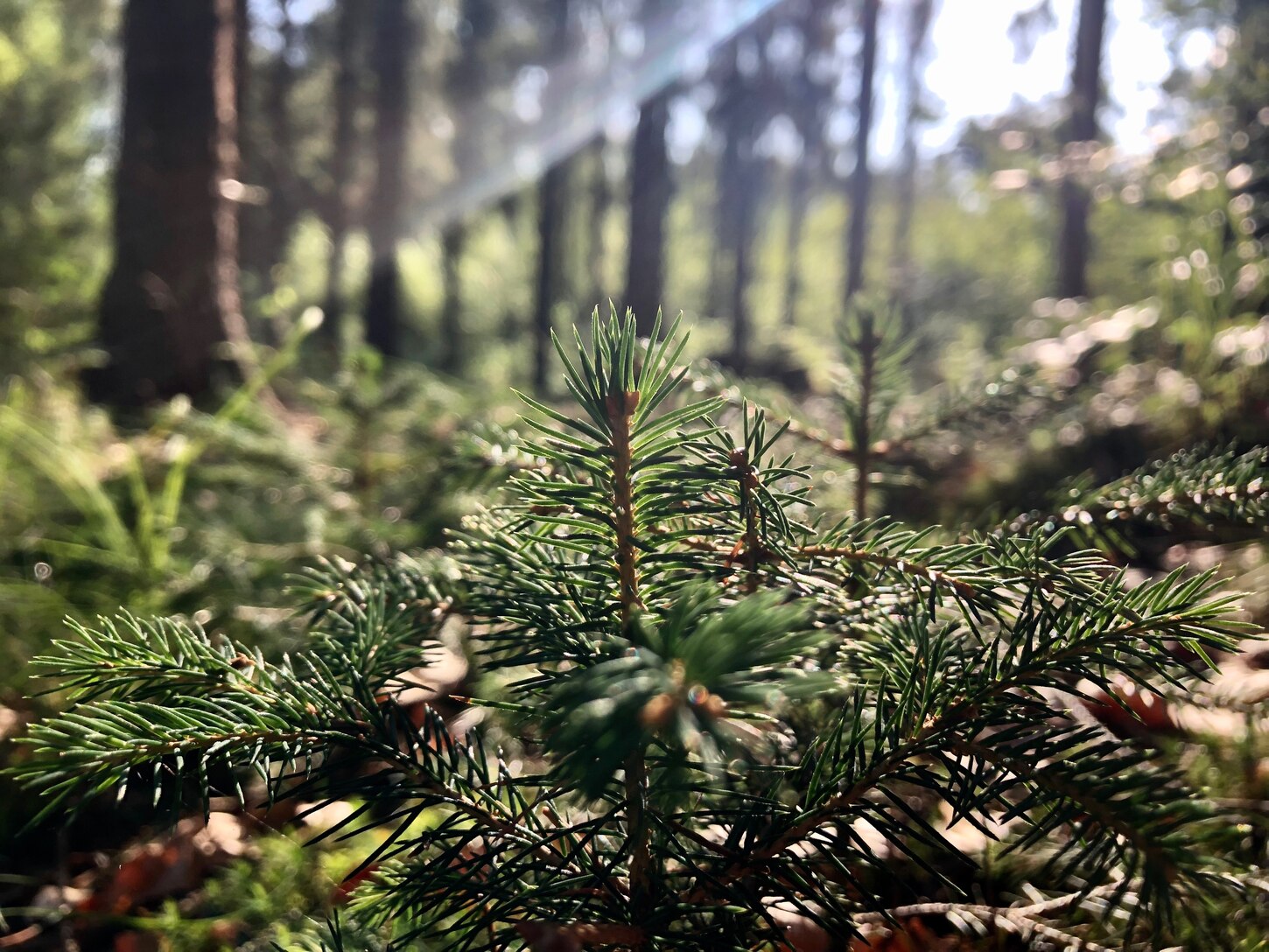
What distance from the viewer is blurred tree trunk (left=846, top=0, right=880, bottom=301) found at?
9625 millimetres

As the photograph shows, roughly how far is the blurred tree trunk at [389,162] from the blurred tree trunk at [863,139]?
21.7 feet

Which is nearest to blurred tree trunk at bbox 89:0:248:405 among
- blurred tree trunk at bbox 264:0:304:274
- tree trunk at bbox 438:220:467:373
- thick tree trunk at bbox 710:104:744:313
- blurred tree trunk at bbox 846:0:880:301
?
blurred tree trunk at bbox 846:0:880:301

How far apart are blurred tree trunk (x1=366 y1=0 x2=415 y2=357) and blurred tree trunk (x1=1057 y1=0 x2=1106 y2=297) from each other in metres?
8.78

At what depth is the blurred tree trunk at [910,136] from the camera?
19562 millimetres

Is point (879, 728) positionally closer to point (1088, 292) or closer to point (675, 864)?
point (675, 864)

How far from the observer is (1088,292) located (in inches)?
250

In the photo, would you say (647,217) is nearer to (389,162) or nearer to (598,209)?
(389,162)

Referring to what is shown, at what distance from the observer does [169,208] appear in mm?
3689

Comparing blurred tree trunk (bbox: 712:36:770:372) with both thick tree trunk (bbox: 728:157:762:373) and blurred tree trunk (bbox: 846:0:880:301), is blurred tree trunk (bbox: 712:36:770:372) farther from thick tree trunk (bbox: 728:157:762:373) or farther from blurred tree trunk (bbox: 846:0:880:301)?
blurred tree trunk (bbox: 846:0:880:301)

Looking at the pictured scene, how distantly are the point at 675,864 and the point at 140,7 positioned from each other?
4354 millimetres

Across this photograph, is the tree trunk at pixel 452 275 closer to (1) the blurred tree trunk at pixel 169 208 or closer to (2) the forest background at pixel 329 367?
(2) the forest background at pixel 329 367

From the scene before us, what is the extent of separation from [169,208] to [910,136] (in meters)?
23.2

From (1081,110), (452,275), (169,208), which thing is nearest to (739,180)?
(452,275)

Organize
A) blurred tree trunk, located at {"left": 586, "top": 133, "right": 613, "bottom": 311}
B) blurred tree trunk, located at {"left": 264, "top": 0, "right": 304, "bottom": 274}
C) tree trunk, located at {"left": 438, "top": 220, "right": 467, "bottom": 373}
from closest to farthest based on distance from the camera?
blurred tree trunk, located at {"left": 264, "top": 0, "right": 304, "bottom": 274}
tree trunk, located at {"left": 438, "top": 220, "right": 467, "bottom": 373}
blurred tree trunk, located at {"left": 586, "top": 133, "right": 613, "bottom": 311}
